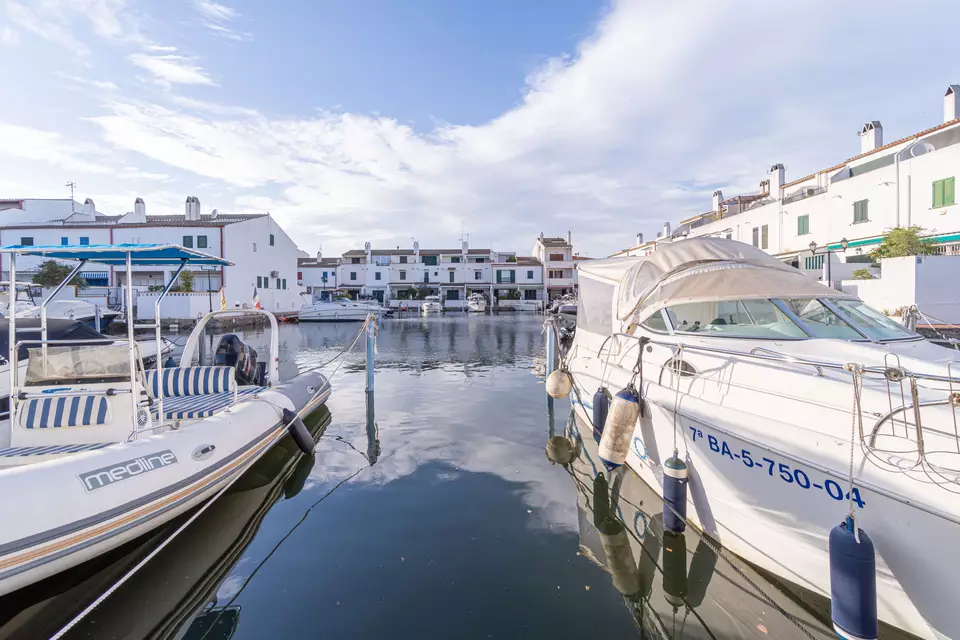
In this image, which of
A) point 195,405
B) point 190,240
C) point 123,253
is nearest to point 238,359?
point 195,405

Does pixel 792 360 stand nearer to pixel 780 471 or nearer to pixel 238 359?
pixel 780 471

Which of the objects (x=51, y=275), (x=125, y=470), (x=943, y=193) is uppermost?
(x=943, y=193)

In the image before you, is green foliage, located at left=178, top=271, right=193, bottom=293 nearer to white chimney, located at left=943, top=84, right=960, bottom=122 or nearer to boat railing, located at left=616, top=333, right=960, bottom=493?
boat railing, located at left=616, top=333, right=960, bottom=493

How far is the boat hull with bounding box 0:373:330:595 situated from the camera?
3.80m

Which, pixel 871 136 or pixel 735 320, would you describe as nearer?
pixel 735 320

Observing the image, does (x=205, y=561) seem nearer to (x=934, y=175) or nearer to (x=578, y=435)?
(x=578, y=435)

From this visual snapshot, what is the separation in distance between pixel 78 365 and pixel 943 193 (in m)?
28.5

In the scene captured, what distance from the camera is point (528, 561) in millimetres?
4855

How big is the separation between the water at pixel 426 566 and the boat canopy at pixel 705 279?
2523 millimetres

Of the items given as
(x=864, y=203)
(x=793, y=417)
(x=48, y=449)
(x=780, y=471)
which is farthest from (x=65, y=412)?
(x=864, y=203)

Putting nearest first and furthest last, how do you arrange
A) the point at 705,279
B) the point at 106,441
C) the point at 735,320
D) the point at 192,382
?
1. the point at 106,441
2. the point at 705,279
3. the point at 735,320
4. the point at 192,382

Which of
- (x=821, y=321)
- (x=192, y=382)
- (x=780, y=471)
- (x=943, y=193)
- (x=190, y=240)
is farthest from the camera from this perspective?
(x=190, y=240)

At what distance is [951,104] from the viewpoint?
79.2ft

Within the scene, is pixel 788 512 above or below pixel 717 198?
below
